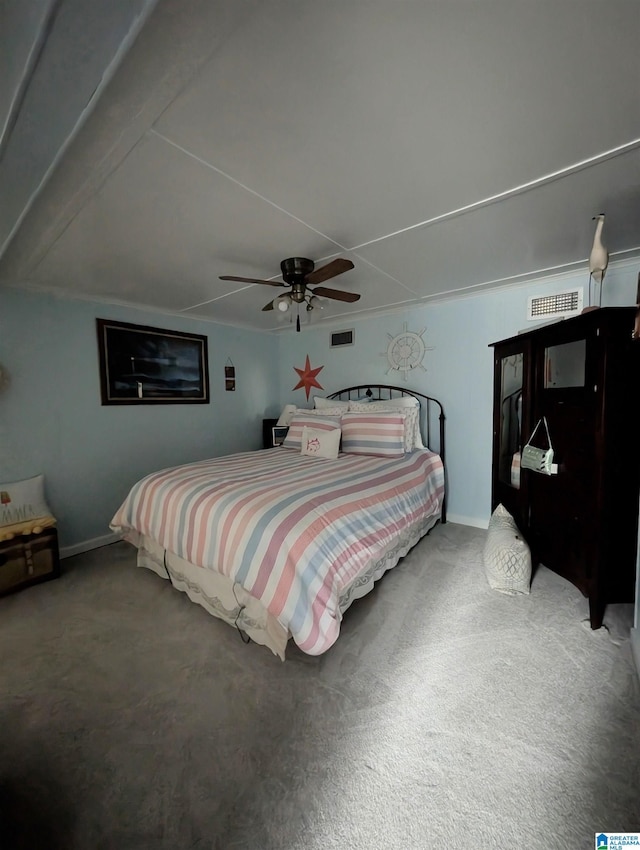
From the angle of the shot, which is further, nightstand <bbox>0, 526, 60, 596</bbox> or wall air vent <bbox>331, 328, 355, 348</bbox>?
wall air vent <bbox>331, 328, 355, 348</bbox>

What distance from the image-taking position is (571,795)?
3.24ft

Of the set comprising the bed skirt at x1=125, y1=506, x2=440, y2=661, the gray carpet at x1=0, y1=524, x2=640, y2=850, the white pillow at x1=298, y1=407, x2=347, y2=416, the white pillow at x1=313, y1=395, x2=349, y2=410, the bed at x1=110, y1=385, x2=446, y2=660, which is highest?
the white pillow at x1=313, y1=395, x2=349, y2=410

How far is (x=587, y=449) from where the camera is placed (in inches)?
66.9

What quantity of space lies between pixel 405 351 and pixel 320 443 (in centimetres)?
144

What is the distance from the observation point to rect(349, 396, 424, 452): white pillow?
3010 mm

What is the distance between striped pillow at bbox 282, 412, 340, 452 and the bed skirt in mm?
1204

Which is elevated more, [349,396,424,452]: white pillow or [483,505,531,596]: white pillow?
[349,396,424,452]: white pillow

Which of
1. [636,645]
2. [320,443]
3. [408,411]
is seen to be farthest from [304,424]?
[636,645]

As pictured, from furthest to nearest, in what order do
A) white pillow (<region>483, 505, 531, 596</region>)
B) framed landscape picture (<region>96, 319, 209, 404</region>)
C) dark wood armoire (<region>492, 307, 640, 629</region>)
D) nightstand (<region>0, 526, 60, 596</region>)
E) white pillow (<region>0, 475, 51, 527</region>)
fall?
framed landscape picture (<region>96, 319, 209, 404</region>)
white pillow (<region>0, 475, 51, 527</region>)
nightstand (<region>0, 526, 60, 596</region>)
white pillow (<region>483, 505, 531, 596</region>)
dark wood armoire (<region>492, 307, 640, 629</region>)

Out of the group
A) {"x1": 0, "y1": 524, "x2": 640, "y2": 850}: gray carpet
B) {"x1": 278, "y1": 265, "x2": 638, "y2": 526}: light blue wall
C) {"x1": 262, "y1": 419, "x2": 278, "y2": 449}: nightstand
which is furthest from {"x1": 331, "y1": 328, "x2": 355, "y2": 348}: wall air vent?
{"x1": 0, "y1": 524, "x2": 640, "y2": 850}: gray carpet

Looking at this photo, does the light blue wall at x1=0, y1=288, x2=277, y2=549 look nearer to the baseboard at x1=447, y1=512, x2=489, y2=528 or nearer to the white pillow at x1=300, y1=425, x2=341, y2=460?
the white pillow at x1=300, y1=425, x2=341, y2=460

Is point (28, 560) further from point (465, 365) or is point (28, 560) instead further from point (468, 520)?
point (465, 365)

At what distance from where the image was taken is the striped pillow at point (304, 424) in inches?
121

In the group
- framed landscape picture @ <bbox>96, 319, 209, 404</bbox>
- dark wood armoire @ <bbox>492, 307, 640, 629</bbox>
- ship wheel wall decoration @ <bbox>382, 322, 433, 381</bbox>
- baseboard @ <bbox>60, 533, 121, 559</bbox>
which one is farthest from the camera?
ship wheel wall decoration @ <bbox>382, 322, 433, 381</bbox>
